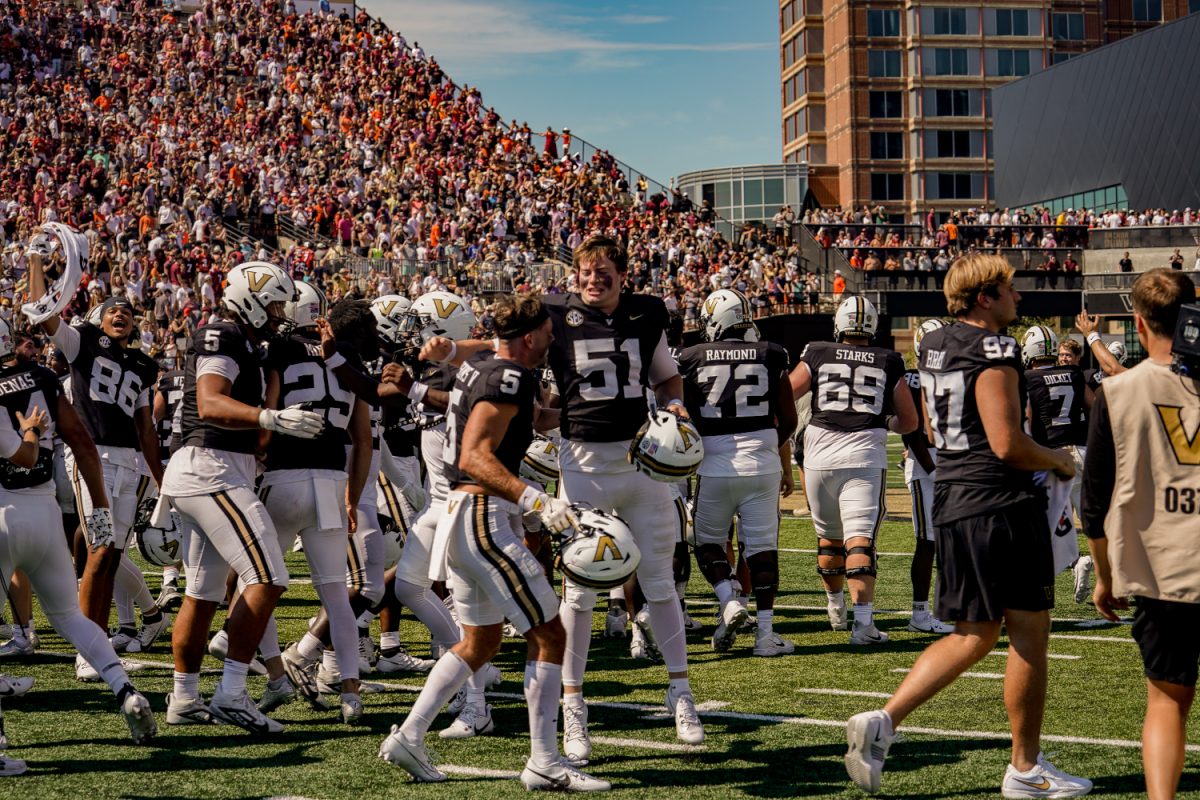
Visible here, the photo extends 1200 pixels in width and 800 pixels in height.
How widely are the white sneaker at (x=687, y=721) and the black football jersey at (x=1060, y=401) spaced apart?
4880mm

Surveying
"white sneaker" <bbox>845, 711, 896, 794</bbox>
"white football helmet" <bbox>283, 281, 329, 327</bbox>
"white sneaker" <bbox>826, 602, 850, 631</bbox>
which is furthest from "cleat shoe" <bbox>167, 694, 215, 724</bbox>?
"white sneaker" <bbox>826, 602, 850, 631</bbox>

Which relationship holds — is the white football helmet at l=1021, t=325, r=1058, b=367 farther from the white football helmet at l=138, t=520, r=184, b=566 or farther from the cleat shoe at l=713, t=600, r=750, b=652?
the white football helmet at l=138, t=520, r=184, b=566

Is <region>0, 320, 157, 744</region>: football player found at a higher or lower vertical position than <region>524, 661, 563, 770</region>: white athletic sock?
higher

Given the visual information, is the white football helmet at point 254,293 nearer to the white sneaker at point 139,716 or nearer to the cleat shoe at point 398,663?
the white sneaker at point 139,716

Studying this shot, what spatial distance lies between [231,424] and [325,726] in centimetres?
145

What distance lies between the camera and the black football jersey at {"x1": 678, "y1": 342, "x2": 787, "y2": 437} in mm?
8586

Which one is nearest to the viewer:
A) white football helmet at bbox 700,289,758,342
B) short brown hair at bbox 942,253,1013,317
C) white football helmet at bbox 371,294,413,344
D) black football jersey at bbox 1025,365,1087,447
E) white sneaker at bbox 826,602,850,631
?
short brown hair at bbox 942,253,1013,317

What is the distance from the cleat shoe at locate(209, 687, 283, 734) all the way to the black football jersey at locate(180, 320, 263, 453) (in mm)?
1080

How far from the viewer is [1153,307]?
461 centimetres

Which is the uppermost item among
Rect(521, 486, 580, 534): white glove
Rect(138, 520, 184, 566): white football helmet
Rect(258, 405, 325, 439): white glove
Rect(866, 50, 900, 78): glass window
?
Rect(866, 50, 900, 78): glass window

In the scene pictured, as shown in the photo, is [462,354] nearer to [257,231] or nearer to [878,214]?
[257,231]

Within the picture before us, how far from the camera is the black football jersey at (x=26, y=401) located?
6371 millimetres

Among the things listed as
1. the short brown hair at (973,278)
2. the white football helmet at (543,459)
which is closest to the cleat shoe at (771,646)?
the white football helmet at (543,459)

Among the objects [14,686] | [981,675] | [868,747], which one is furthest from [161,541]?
[868,747]
